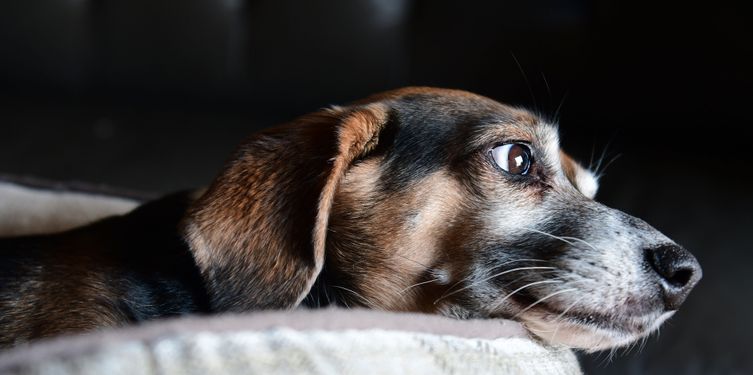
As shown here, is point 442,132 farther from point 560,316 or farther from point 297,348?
point 297,348

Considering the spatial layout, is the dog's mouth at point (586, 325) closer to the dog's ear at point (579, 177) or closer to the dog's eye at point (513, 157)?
the dog's eye at point (513, 157)

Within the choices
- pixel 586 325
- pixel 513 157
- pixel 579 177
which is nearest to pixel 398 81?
pixel 579 177

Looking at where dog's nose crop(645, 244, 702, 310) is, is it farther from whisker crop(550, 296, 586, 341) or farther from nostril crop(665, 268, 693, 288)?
whisker crop(550, 296, 586, 341)

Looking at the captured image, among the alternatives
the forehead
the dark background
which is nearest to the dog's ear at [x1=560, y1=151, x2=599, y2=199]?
the forehead

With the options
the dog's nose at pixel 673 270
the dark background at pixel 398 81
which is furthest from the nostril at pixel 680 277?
the dark background at pixel 398 81

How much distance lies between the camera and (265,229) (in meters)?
1.40

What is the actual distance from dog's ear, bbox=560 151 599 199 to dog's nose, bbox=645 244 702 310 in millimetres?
339

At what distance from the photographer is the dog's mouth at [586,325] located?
4.69 feet

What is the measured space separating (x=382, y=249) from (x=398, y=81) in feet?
6.49

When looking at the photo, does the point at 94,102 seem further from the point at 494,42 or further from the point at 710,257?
the point at 710,257

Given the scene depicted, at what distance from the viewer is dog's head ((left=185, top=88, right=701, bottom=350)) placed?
55.1 inches

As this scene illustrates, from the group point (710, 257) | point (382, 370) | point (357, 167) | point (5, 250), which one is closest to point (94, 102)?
point (5, 250)

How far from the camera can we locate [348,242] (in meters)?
1.50

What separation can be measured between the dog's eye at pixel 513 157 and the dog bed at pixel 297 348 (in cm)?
38
